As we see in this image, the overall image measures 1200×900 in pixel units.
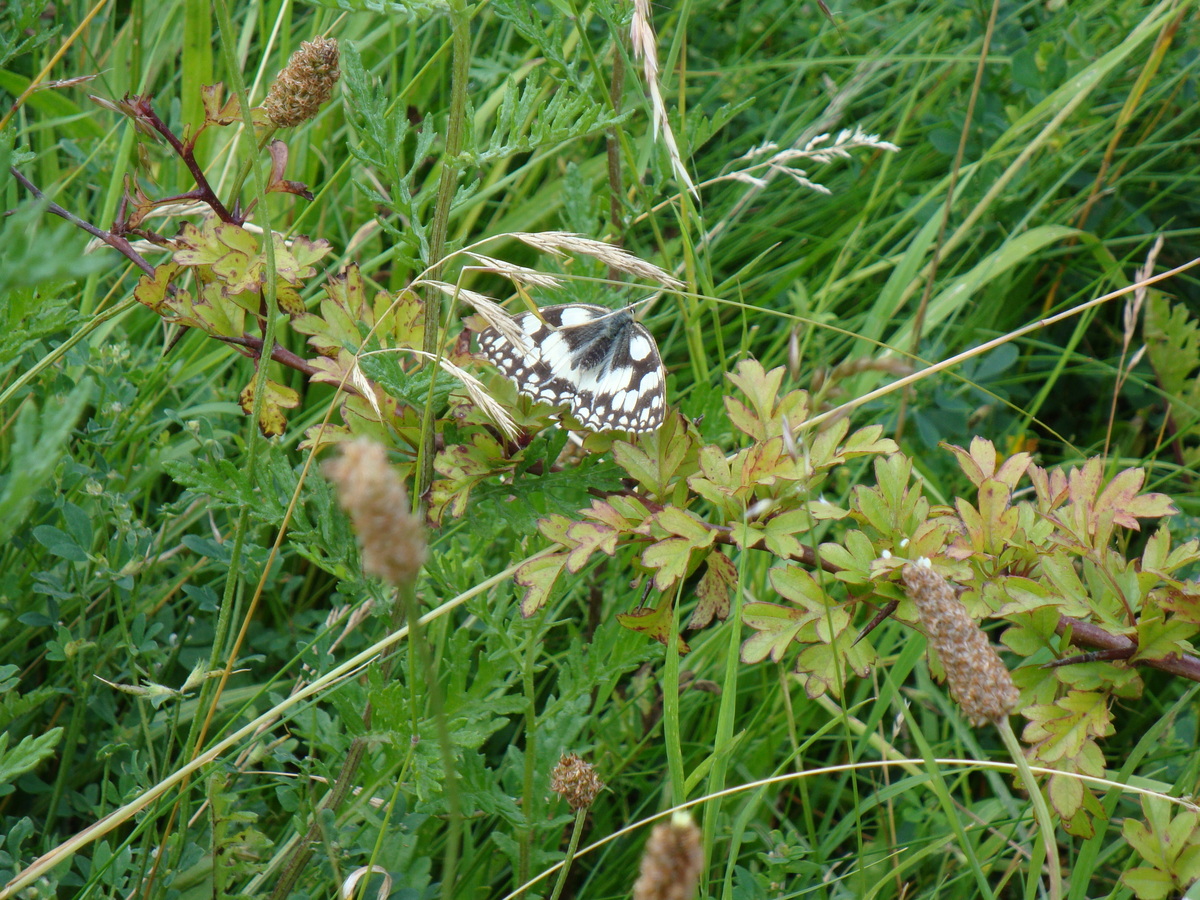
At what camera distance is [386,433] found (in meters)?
1.43

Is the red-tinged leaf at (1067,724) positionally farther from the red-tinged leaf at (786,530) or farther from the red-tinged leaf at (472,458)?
the red-tinged leaf at (472,458)

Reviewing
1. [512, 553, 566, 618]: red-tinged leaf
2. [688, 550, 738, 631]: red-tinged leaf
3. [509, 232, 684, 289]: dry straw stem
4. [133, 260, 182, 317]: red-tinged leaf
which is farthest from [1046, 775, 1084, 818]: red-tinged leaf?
[133, 260, 182, 317]: red-tinged leaf

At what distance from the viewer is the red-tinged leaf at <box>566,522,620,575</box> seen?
4.04ft

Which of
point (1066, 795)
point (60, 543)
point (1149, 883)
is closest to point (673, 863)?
point (1066, 795)

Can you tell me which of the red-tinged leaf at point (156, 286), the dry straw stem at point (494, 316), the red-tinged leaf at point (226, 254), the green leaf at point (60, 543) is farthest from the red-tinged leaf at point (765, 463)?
the green leaf at point (60, 543)

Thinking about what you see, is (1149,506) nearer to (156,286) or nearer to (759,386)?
(759,386)

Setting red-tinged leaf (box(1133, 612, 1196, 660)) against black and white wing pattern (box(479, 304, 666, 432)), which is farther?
black and white wing pattern (box(479, 304, 666, 432))

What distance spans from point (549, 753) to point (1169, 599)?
1.00 m

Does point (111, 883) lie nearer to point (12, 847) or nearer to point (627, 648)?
point (12, 847)

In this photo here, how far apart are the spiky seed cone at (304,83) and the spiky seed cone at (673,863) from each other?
3.78 feet

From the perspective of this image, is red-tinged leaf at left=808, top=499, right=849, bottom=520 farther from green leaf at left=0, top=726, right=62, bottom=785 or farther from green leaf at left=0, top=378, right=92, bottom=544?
green leaf at left=0, top=726, right=62, bottom=785

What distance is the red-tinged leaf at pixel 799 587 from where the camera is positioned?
1299mm

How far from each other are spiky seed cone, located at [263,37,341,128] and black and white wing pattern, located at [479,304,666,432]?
0.43m

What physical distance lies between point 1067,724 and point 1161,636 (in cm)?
17
